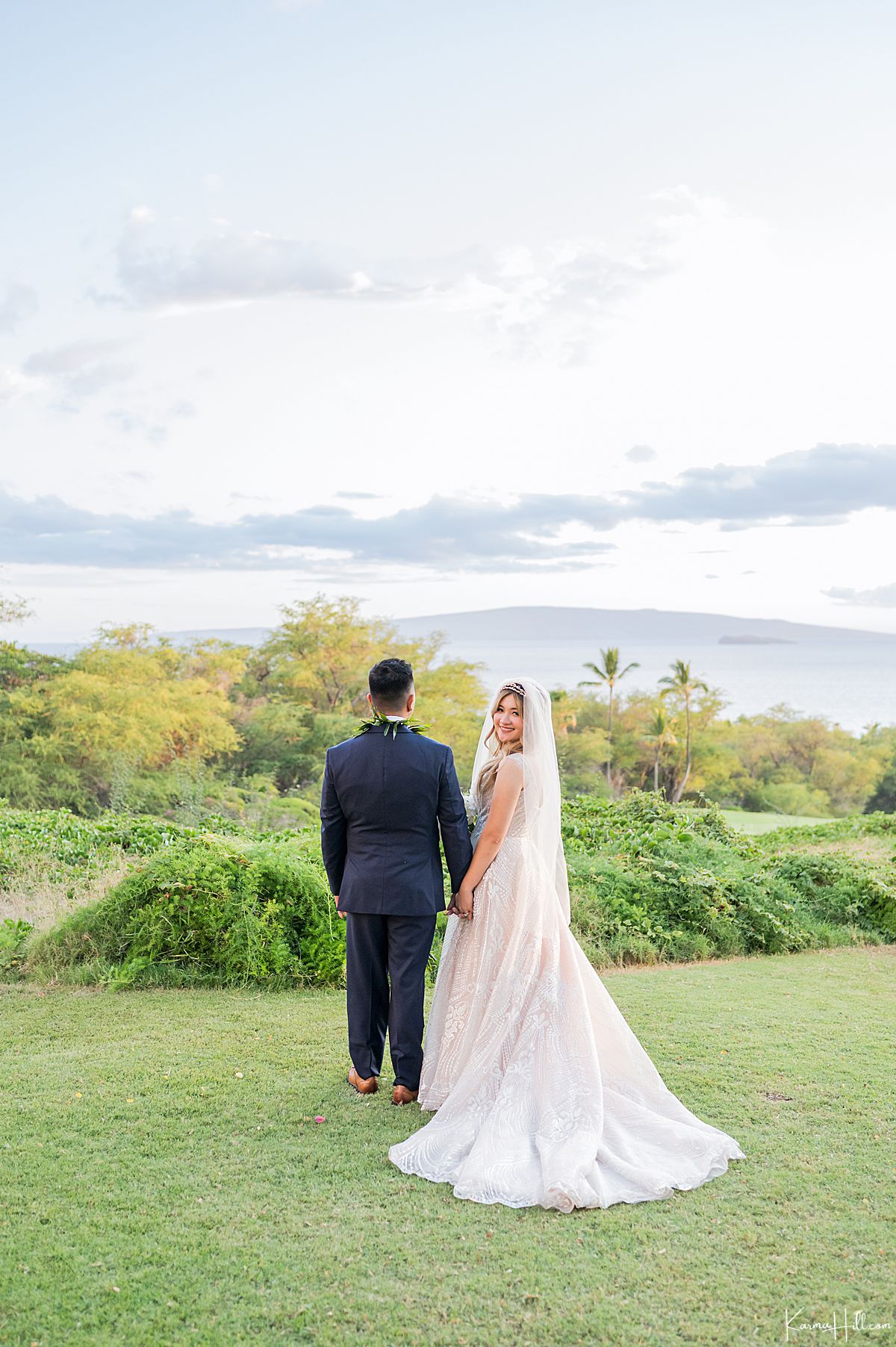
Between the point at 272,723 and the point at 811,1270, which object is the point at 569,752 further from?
the point at 811,1270

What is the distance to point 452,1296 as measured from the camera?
2.86 meters


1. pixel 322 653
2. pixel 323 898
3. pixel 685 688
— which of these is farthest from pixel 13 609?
pixel 323 898

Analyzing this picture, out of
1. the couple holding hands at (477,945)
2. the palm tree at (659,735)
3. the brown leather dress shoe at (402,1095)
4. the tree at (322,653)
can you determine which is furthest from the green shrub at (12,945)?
the palm tree at (659,735)

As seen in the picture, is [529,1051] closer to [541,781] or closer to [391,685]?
[541,781]

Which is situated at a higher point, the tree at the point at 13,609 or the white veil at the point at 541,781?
the tree at the point at 13,609

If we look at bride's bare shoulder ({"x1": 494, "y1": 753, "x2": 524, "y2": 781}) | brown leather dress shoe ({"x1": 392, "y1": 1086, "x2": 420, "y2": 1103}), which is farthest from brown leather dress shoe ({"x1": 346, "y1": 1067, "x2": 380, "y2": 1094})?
bride's bare shoulder ({"x1": 494, "y1": 753, "x2": 524, "y2": 781})

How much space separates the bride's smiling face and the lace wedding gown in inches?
9.5

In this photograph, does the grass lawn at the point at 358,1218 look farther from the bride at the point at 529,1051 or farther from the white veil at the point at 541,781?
the white veil at the point at 541,781

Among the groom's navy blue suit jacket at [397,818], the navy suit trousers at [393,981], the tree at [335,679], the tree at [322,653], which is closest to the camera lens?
the groom's navy blue suit jacket at [397,818]

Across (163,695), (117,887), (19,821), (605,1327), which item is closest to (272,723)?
(163,695)

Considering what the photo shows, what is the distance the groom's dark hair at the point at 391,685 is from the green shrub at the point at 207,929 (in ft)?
9.16

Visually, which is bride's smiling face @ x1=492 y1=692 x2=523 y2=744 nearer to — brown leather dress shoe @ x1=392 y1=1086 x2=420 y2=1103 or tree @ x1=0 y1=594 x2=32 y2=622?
brown leather dress shoe @ x1=392 y1=1086 x2=420 y2=1103

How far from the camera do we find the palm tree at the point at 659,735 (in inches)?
1973

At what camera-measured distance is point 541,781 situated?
14.3 ft
